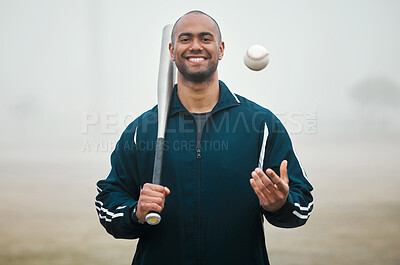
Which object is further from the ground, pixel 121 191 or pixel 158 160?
pixel 158 160

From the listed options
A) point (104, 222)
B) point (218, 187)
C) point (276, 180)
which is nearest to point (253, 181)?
point (276, 180)

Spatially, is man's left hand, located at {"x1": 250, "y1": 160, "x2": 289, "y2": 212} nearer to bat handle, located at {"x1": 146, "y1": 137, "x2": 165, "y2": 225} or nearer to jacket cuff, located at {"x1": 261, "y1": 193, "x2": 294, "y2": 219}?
jacket cuff, located at {"x1": 261, "y1": 193, "x2": 294, "y2": 219}

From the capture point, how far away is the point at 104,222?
2.33 meters

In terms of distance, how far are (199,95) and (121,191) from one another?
24.2 inches

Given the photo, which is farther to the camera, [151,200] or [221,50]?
[221,50]

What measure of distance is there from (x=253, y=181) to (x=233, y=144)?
37 centimetres

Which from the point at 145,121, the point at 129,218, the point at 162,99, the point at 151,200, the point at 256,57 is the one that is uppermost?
the point at 256,57

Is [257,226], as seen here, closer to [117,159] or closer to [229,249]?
[229,249]

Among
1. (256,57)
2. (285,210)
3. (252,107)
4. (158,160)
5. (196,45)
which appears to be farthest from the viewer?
(256,57)

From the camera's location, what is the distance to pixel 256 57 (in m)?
2.75

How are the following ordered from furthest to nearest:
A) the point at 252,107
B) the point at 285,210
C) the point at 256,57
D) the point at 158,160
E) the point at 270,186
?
the point at 256,57
the point at 252,107
the point at 158,160
the point at 285,210
the point at 270,186

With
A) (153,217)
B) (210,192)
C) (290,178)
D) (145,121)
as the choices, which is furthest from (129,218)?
(290,178)

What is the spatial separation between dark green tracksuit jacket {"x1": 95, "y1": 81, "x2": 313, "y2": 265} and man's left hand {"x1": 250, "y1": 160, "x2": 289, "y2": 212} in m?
0.17

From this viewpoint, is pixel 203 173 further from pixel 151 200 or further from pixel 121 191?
pixel 121 191
